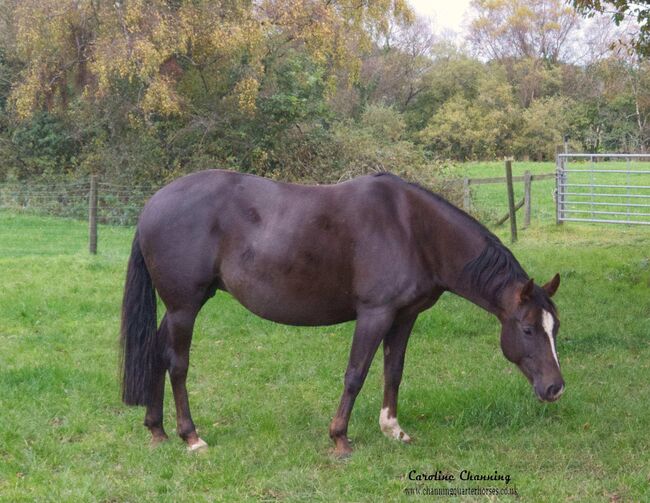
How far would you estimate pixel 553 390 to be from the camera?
13.8ft

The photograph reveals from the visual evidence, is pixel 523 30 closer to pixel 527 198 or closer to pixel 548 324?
pixel 527 198

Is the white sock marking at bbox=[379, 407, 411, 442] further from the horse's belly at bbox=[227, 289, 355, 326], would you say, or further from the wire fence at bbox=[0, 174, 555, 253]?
the wire fence at bbox=[0, 174, 555, 253]

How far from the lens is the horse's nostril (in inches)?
165

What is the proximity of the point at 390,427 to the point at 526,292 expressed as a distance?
1322 millimetres

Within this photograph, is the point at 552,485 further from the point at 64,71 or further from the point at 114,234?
the point at 64,71

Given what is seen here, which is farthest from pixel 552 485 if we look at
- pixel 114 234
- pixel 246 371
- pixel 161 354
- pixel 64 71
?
pixel 64 71

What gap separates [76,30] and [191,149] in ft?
12.5

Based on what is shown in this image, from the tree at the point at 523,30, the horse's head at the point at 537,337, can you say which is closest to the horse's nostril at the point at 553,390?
the horse's head at the point at 537,337

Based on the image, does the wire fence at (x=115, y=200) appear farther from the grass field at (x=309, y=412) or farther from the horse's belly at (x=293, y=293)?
the horse's belly at (x=293, y=293)

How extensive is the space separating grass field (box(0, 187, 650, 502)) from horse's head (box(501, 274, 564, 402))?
489mm

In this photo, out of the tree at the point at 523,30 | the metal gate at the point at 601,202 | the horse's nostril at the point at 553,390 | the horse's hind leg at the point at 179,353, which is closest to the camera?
the horse's nostril at the point at 553,390

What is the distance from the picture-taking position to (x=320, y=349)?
6.87m

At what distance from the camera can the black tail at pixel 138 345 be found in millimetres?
4848
